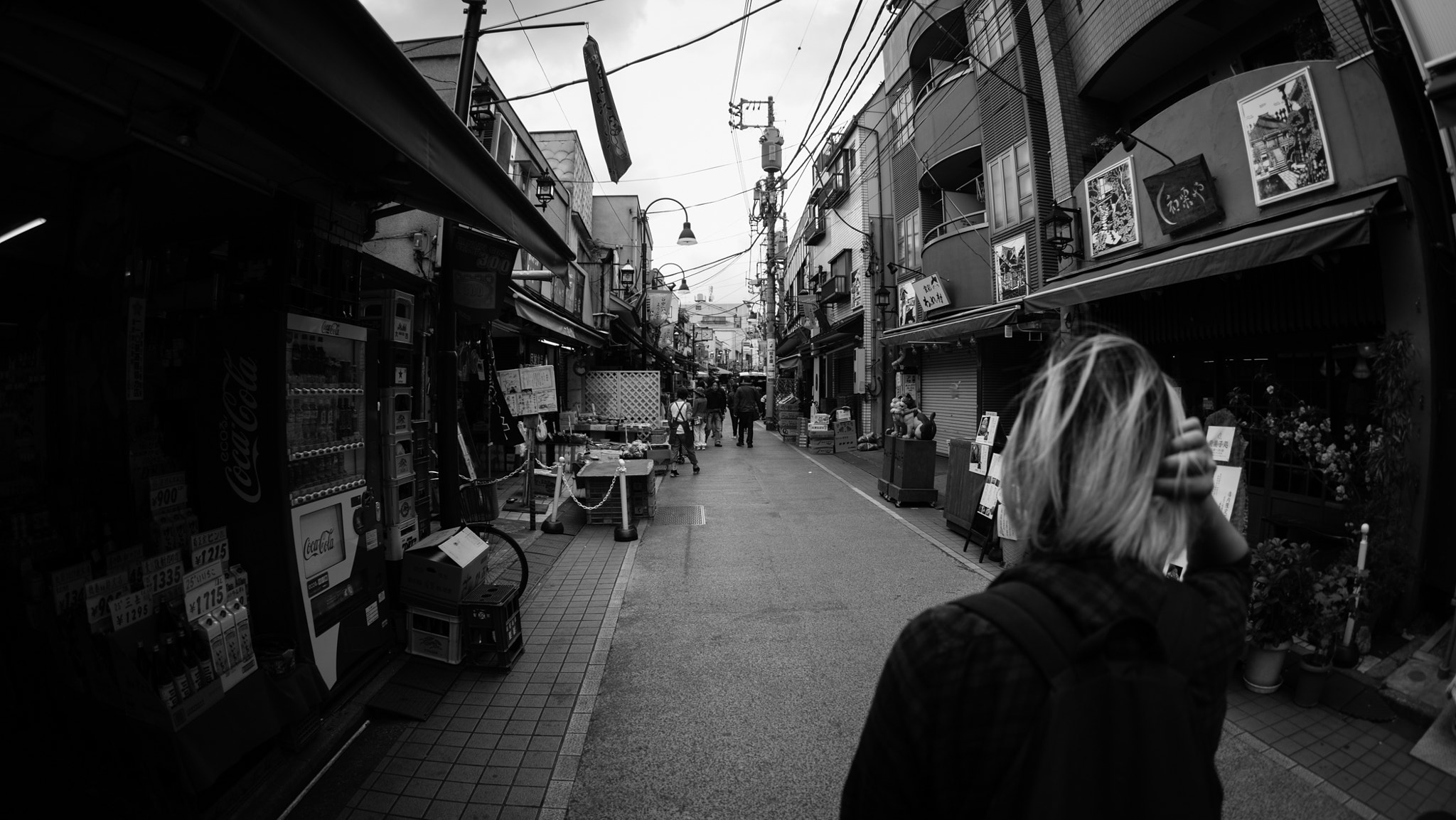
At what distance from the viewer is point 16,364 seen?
10.7 ft

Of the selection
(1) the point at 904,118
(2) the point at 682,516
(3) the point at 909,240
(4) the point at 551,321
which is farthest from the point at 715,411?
(2) the point at 682,516

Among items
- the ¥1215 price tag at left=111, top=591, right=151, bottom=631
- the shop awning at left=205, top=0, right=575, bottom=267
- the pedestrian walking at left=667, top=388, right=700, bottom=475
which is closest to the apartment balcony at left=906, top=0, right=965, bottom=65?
the pedestrian walking at left=667, top=388, right=700, bottom=475

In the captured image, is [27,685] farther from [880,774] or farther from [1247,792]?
[1247,792]

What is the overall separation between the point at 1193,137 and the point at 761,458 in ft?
40.0

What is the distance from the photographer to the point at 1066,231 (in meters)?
10.2

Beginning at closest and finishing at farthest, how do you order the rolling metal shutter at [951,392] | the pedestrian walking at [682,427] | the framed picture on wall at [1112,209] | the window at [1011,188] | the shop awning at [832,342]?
1. the framed picture on wall at [1112,209]
2. the window at [1011,188]
3. the rolling metal shutter at [951,392]
4. the pedestrian walking at [682,427]
5. the shop awning at [832,342]

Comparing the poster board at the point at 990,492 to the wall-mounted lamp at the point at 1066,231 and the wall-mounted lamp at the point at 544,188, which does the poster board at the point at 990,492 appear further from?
the wall-mounted lamp at the point at 544,188

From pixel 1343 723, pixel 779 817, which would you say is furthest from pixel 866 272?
pixel 779 817

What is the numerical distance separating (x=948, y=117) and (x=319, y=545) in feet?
52.0

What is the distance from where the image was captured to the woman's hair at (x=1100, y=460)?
42.9 inches

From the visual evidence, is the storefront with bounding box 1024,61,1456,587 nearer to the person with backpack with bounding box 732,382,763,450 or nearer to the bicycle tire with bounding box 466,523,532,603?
the bicycle tire with bounding box 466,523,532,603

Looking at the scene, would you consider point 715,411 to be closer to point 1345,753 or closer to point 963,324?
point 963,324

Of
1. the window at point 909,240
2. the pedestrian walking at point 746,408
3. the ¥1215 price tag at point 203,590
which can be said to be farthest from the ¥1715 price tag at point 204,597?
the pedestrian walking at point 746,408

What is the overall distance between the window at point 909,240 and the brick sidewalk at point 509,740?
1576 cm
